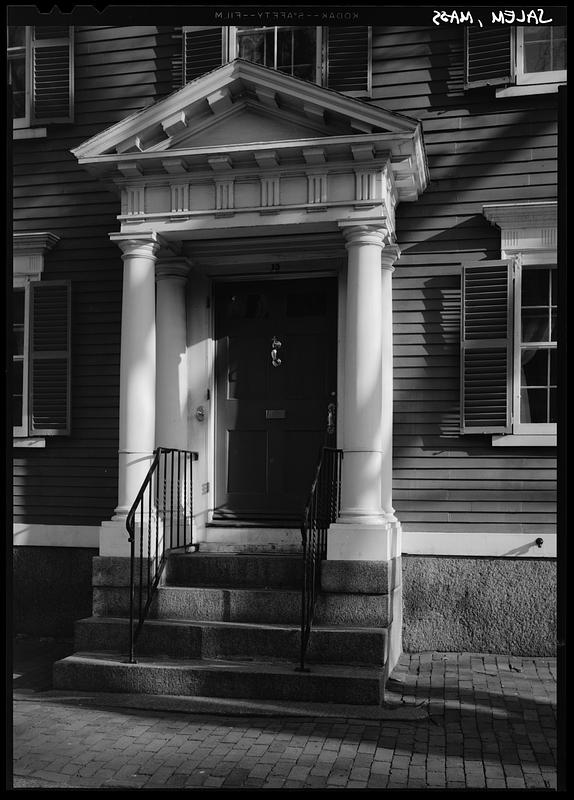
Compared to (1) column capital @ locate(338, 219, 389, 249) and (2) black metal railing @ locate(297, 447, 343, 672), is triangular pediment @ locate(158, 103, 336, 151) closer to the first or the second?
(1) column capital @ locate(338, 219, 389, 249)

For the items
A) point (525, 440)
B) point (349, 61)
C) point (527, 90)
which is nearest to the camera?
point (525, 440)

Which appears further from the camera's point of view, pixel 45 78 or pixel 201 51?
pixel 45 78

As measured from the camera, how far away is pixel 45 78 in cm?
766

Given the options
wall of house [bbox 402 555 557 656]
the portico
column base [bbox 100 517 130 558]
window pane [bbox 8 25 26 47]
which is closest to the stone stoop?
column base [bbox 100 517 130 558]

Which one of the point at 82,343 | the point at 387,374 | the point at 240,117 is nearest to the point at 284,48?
the point at 240,117

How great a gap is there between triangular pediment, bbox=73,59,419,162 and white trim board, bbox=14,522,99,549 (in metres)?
3.01

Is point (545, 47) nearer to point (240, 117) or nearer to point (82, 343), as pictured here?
point (240, 117)

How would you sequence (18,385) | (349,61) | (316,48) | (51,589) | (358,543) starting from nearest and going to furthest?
(358,543) < (349,61) < (316,48) < (51,589) < (18,385)

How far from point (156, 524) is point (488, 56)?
13.9ft

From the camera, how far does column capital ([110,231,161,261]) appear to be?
6.38m

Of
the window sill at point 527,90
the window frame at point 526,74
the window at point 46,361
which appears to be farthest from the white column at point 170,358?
the window frame at point 526,74
